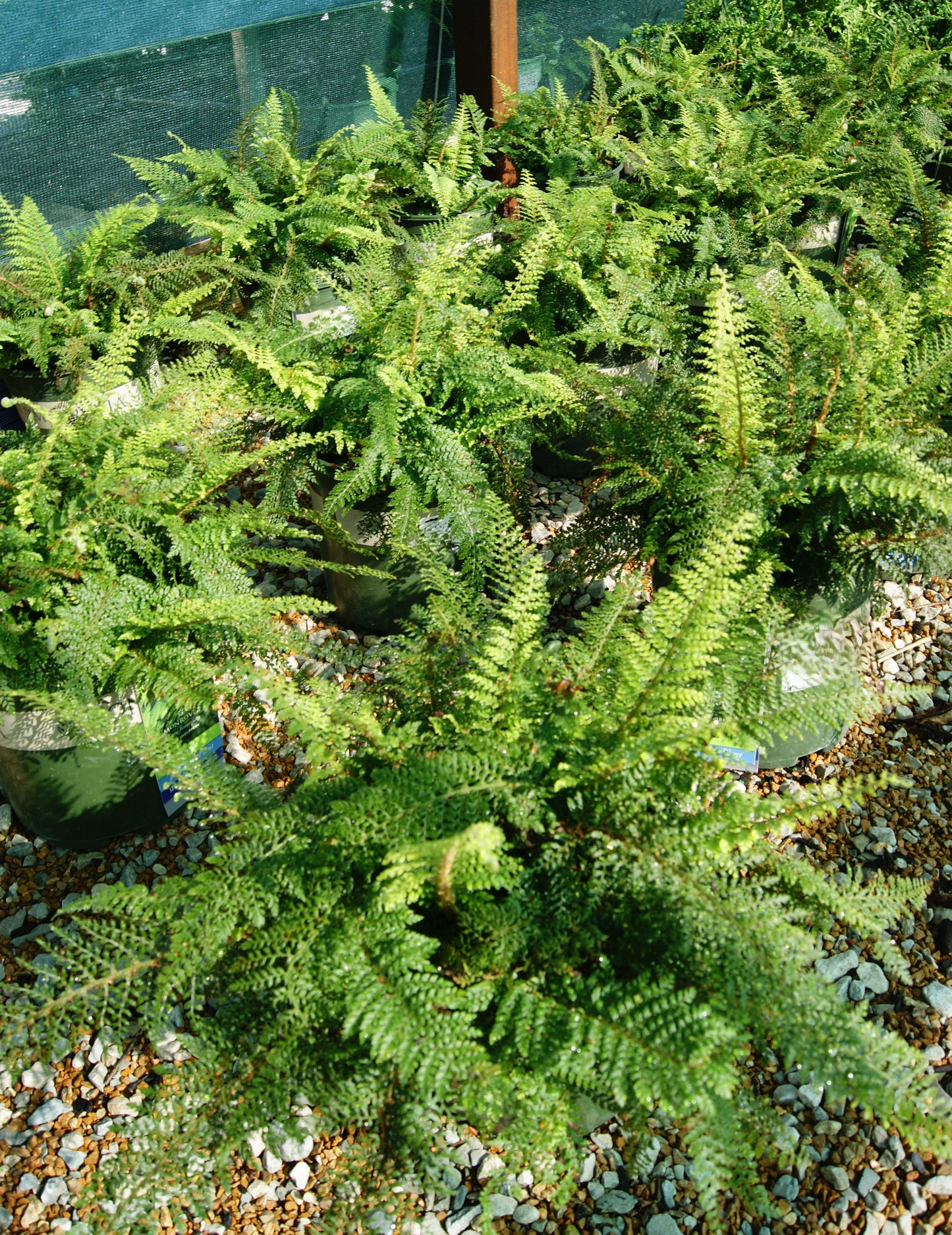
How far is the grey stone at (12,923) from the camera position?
236 cm

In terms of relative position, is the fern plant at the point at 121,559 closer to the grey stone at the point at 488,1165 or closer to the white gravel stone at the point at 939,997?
the grey stone at the point at 488,1165

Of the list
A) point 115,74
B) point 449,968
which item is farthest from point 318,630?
point 115,74

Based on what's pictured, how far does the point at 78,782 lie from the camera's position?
235 centimetres

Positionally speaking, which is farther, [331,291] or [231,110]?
[231,110]

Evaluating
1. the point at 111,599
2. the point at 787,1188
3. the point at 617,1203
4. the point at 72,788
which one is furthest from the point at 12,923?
the point at 787,1188

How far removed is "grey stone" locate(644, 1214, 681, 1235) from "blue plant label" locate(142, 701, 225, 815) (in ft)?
4.12

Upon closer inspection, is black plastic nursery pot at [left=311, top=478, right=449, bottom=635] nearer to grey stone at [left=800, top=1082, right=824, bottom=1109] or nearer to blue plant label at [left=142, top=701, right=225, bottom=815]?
blue plant label at [left=142, top=701, right=225, bottom=815]

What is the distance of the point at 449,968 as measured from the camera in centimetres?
172

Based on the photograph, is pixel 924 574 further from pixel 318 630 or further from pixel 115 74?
pixel 115 74

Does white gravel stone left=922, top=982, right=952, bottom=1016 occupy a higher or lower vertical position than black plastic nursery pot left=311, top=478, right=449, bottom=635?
lower

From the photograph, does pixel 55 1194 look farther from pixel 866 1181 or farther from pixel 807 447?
pixel 807 447

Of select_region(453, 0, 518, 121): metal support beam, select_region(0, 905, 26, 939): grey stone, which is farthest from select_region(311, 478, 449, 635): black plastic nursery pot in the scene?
select_region(453, 0, 518, 121): metal support beam

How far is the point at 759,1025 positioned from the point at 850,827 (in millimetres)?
1222

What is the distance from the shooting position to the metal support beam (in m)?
4.58
